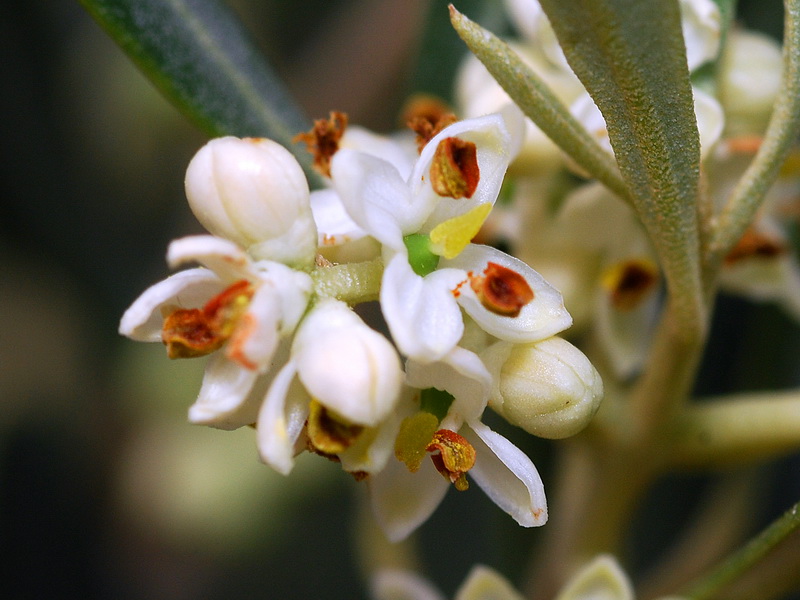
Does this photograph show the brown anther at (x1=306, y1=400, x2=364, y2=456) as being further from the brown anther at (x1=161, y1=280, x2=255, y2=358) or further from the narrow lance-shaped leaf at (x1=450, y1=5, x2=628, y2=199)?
the narrow lance-shaped leaf at (x1=450, y1=5, x2=628, y2=199)

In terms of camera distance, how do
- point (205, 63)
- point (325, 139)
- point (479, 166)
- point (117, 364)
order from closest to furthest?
point (479, 166)
point (325, 139)
point (205, 63)
point (117, 364)

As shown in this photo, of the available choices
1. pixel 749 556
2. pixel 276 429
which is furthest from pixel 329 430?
pixel 749 556

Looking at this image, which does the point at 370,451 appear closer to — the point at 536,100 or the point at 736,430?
the point at 536,100

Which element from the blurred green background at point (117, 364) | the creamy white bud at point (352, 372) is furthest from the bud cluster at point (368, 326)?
the blurred green background at point (117, 364)

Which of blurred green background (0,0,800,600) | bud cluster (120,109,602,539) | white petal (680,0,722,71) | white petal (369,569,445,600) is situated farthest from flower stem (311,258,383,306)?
blurred green background (0,0,800,600)

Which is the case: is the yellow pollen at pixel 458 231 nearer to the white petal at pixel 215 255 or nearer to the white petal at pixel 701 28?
the white petal at pixel 215 255

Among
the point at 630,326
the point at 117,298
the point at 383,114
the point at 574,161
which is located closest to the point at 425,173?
the point at 574,161
